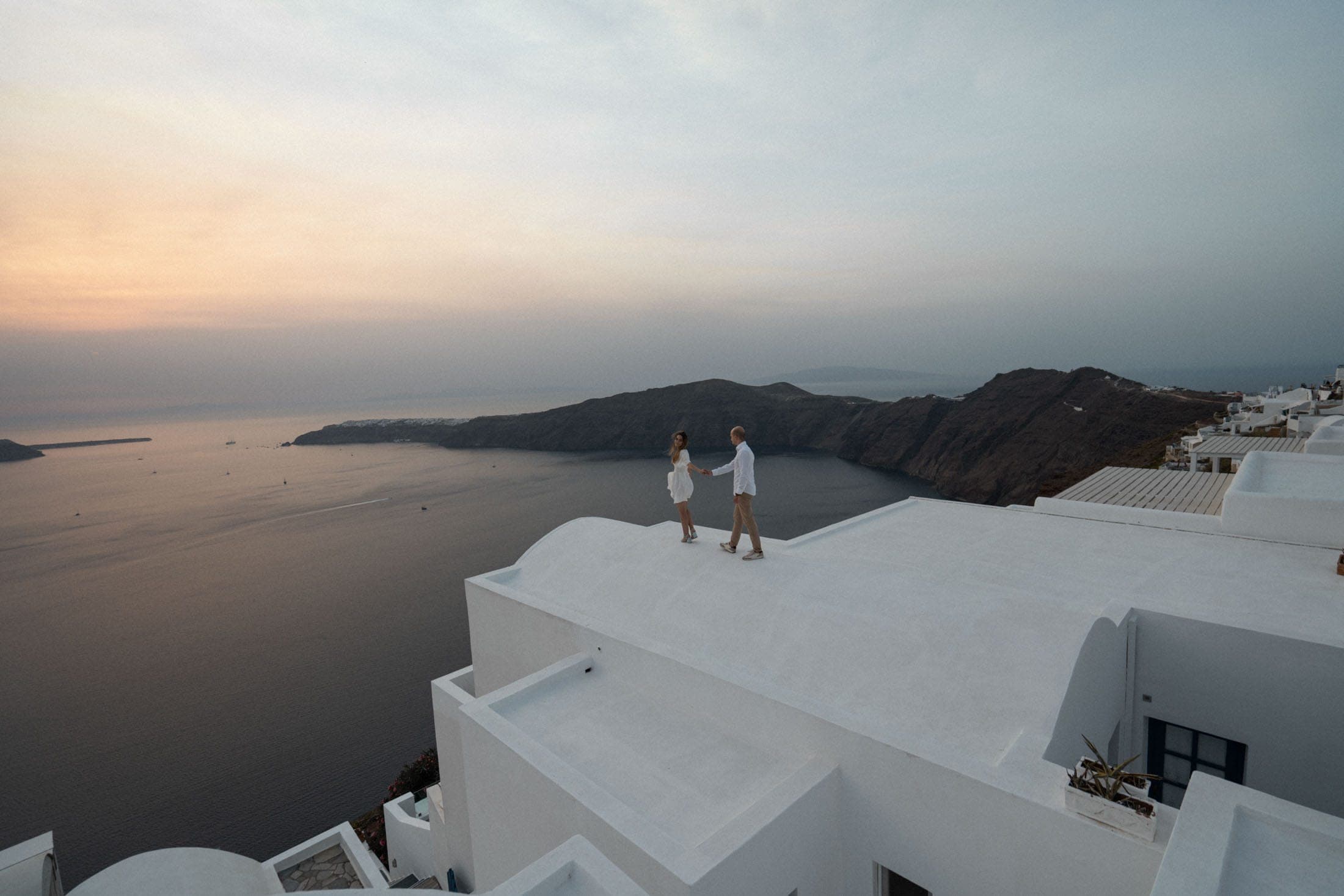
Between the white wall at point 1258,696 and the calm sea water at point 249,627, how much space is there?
22.1 meters

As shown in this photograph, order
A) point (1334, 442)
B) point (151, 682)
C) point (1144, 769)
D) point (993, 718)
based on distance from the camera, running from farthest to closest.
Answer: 1. point (151, 682)
2. point (1334, 442)
3. point (1144, 769)
4. point (993, 718)

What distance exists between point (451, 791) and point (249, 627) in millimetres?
32473

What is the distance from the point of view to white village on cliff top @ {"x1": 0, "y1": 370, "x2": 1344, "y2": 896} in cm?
358

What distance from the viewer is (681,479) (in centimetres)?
809

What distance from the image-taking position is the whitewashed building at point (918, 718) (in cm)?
361

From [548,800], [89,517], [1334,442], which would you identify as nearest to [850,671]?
[548,800]

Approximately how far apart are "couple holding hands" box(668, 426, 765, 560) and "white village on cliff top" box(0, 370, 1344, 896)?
454 millimetres

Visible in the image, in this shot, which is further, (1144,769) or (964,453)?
A: (964,453)

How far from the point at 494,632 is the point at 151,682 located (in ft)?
97.9

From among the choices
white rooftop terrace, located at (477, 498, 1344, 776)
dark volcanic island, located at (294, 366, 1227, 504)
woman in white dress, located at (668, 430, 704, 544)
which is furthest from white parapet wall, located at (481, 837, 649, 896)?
dark volcanic island, located at (294, 366, 1227, 504)

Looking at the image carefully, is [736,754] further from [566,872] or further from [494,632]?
[494,632]

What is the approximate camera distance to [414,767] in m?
18.2

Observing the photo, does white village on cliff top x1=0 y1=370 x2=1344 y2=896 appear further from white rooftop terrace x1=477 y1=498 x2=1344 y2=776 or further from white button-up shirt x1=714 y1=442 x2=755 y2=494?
white button-up shirt x1=714 y1=442 x2=755 y2=494

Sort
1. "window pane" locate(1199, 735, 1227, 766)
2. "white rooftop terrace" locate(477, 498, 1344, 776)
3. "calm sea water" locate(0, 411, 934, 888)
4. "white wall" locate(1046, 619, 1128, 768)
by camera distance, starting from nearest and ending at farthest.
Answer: "white wall" locate(1046, 619, 1128, 768), "white rooftop terrace" locate(477, 498, 1344, 776), "window pane" locate(1199, 735, 1227, 766), "calm sea water" locate(0, 411, 934, 888)
